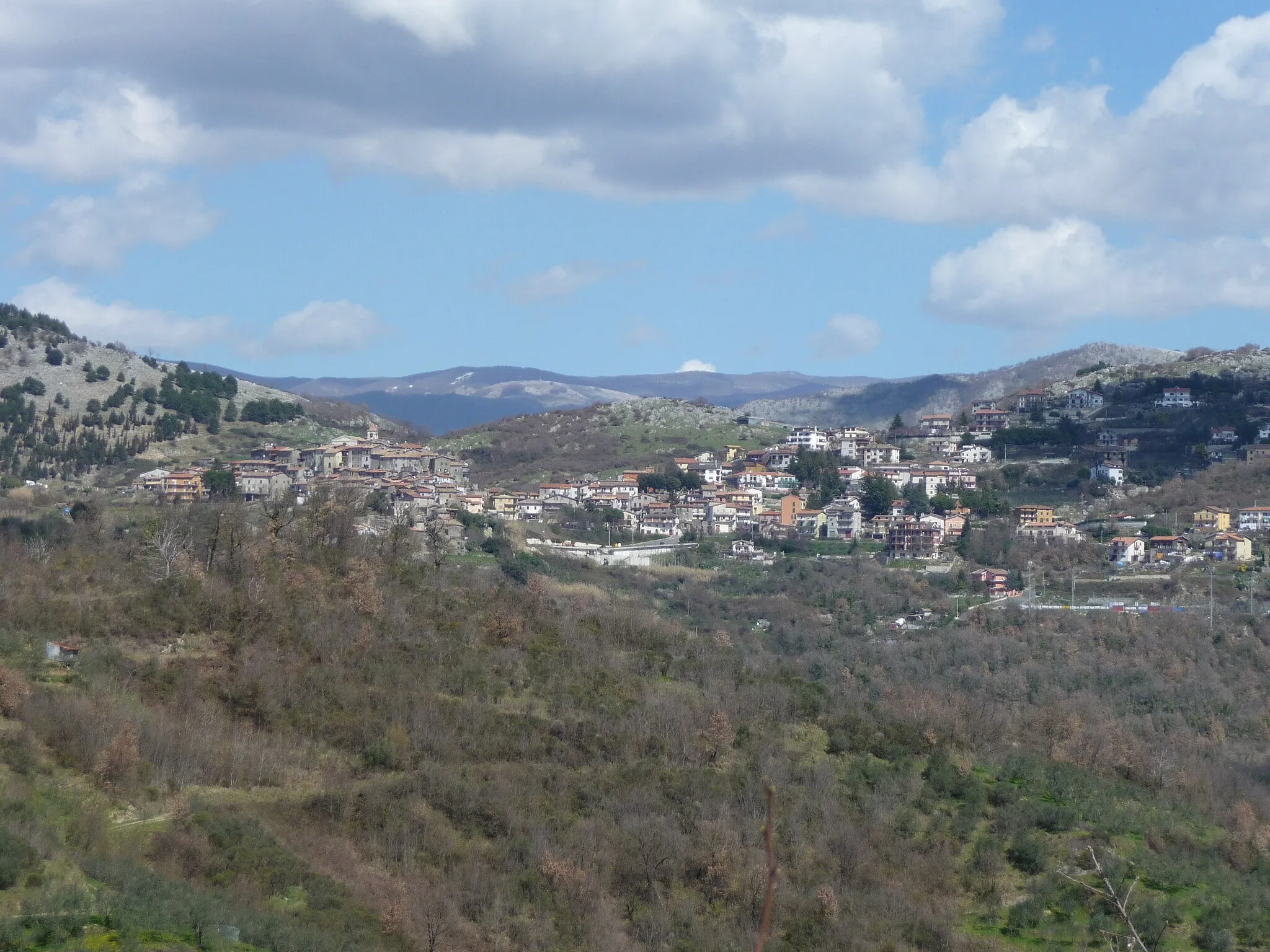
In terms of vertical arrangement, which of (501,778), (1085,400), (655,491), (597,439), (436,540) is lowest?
(501,778)

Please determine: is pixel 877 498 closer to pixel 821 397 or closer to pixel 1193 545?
pixel 1193 545

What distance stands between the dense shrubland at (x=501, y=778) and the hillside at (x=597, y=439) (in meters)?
40.9

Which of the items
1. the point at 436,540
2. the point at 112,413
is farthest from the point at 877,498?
the point at 112,413

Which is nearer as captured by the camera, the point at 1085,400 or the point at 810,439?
the point at 1085,400

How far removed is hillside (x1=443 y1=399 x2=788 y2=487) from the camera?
72375 mm

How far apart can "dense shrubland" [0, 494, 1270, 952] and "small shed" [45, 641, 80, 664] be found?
14cm

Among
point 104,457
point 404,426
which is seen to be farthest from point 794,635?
point 404,426

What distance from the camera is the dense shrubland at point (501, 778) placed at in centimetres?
1579

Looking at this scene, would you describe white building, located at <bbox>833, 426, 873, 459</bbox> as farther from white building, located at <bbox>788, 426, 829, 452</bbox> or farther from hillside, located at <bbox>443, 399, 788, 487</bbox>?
hillside, located at <bbox>443, 399, 788, 487</bbox>

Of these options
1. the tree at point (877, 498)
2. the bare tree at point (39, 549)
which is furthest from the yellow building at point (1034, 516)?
the bare tree at point (39, 549)

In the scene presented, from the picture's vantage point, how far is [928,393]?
6344 inches

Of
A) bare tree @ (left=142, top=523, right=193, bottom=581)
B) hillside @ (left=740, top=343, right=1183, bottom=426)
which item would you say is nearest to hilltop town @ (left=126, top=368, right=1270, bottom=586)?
bare tree @ (left=142, top=523, right=193, bottom=581)

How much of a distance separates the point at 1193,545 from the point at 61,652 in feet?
131

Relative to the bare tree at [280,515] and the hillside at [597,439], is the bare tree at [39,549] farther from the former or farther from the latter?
the hillside at [597,439]
